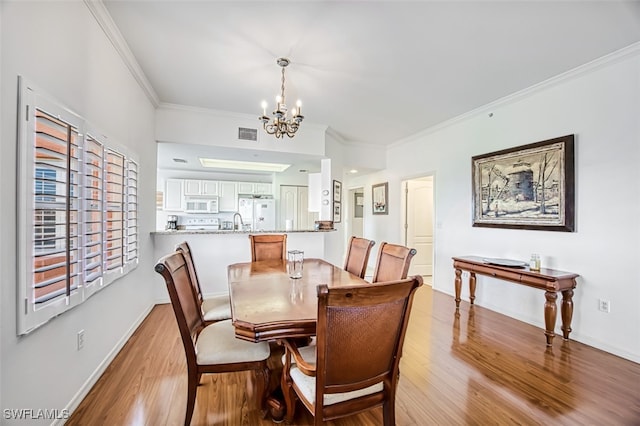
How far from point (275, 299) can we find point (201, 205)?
582cm

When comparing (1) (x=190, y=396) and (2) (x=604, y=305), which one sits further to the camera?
(2) (x=604, y=305)

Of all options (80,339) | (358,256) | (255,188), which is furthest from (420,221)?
(80,339)

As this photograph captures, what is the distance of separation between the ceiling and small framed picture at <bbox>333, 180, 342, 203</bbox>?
1755 millimetres

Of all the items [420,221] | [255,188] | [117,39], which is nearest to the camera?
[117,39]

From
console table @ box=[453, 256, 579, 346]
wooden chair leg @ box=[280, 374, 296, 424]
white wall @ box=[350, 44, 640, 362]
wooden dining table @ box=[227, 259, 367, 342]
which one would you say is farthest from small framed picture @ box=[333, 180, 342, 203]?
wooden chair leg @ box=[280, 374, 296, 424]

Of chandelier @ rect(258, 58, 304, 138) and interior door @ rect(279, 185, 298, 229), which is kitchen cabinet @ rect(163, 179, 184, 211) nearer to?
interior door @ rect(279, 185, 298, 229)

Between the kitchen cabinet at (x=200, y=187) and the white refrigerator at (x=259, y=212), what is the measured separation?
81 cm

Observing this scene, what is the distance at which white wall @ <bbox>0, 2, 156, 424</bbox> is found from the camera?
123 centimetres

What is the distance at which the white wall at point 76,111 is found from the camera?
1.23 m

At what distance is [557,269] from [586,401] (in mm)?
1512

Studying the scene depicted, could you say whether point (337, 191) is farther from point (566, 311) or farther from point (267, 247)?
point (566, 311)

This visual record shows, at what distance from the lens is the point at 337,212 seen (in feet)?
17.7

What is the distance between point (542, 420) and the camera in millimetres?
1729

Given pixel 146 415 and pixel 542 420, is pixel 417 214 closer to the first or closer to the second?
pixel 542 420
